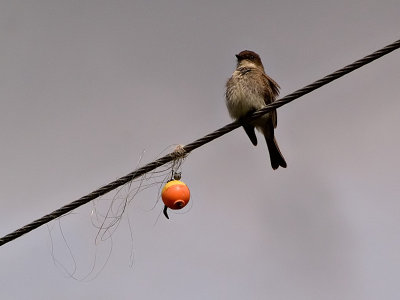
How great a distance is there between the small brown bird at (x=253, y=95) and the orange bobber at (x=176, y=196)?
107 inches

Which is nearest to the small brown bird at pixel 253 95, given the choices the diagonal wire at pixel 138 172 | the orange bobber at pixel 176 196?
the diagonal wire at pixel 138 172

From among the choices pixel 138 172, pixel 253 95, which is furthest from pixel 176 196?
pixel 253 95

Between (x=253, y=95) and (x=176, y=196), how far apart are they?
9.77ft

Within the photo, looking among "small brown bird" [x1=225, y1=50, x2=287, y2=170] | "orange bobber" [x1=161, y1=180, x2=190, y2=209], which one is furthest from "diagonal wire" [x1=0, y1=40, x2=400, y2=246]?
"small brown bird" [x1=225, y1=50, x2=287, y2=170]

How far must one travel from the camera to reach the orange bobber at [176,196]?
17.6ft

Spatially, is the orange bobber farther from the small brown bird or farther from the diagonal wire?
the small brown bird

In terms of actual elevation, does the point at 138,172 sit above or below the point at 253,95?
below

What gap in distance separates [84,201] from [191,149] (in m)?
1.02

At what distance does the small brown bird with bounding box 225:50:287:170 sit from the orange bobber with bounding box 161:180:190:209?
2.72 m

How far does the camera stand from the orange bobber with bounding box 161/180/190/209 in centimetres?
538

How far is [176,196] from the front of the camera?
538 centimetres

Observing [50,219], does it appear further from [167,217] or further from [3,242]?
[167,217]

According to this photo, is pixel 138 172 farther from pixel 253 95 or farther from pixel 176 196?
pixel 253 95

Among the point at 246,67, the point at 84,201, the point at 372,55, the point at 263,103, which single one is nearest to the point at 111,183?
the point at 84,201
